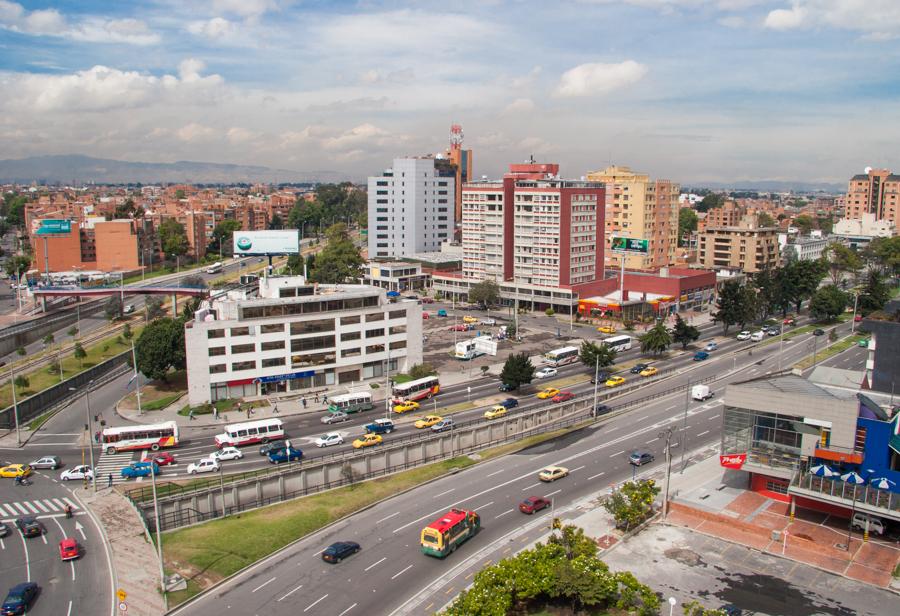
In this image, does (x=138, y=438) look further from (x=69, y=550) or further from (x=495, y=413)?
(x=495, y=413)

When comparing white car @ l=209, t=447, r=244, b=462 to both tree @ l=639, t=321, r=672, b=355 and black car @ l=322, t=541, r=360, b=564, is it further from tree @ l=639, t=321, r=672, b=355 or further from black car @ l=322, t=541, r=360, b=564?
tree @ l=639, t=321, r=672, b=355

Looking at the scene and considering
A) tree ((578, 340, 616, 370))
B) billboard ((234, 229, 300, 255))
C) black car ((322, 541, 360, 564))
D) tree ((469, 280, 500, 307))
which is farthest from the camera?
tree ((469, 280, 500, 307))

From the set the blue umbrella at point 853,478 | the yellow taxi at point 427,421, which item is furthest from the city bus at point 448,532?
the blue umbrella at point 853,478

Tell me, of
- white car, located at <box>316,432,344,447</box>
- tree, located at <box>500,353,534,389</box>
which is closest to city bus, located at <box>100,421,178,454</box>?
white car, located at <box>316,432,344,447</box>

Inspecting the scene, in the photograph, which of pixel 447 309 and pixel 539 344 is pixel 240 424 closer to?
pixel 539 344

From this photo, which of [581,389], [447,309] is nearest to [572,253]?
[447,309]

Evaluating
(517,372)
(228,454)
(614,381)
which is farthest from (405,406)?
(614,381)
